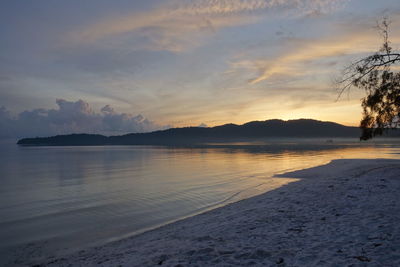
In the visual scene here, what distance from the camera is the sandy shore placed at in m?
7.51

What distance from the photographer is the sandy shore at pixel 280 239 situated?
7.51 meters

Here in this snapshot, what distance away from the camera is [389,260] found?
6719 millimetres

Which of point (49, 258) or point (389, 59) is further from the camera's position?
point (389, 59)

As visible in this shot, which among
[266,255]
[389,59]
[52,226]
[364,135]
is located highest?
[389,59]

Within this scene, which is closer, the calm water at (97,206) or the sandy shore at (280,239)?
the sandy shore at (280,239)

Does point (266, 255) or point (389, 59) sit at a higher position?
point (389, 59)

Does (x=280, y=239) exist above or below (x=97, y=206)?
above

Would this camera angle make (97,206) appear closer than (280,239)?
No

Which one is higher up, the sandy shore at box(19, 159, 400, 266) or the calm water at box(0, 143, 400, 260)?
the sandy shore at box(19, 159, 400, 266)

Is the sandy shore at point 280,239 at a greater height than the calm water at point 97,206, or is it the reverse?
the sandy shore at point 280,239

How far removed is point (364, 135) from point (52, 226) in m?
24.8

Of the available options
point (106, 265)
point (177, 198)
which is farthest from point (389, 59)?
point (106, 265)

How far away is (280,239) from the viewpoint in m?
9.06

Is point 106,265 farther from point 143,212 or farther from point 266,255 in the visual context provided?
point 143,212
